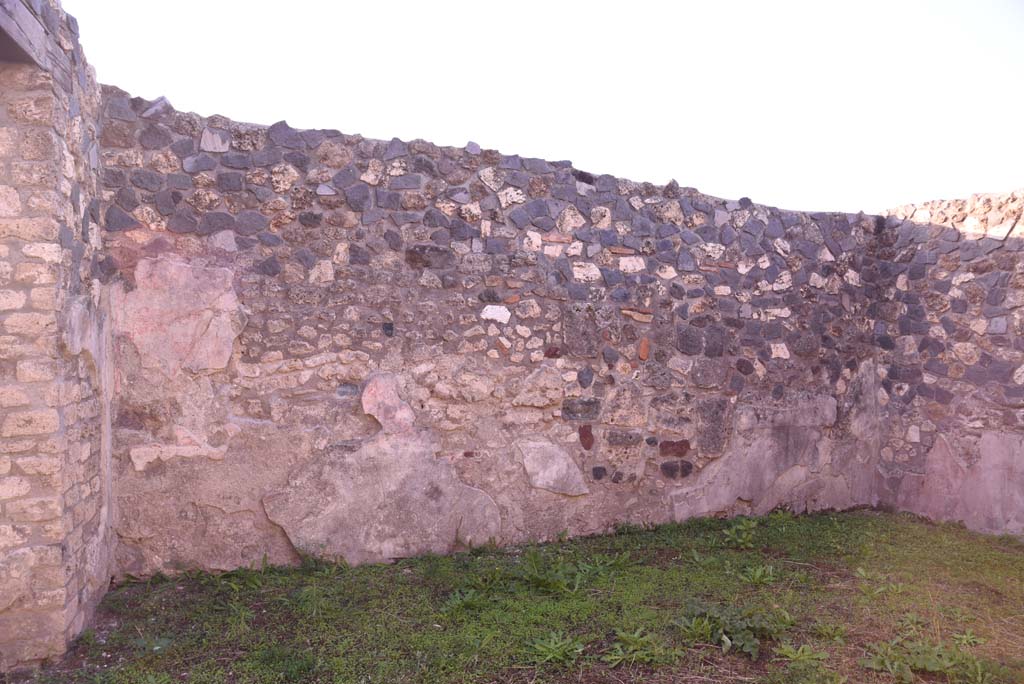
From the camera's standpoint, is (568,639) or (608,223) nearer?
→ (568,639)

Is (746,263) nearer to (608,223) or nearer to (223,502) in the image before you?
(608,223)

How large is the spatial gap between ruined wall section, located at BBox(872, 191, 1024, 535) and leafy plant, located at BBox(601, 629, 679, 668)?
3.09 m

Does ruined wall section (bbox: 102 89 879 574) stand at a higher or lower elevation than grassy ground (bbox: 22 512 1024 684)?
higher

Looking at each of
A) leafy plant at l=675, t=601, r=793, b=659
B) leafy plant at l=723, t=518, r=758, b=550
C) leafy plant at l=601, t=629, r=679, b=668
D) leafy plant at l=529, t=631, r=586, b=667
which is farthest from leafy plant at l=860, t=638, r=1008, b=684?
leafy plant at l=723, t=518, r=758, b=550

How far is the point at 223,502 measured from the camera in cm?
367

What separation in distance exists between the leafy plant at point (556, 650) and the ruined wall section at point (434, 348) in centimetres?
118

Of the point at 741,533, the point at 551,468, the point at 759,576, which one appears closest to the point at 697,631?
the point at 759,576

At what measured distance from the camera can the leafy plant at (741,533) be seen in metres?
4.45

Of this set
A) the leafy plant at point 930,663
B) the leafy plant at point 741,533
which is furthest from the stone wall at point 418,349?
the leafy plant at point 930,663

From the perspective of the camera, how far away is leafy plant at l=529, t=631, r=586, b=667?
2.92 metres

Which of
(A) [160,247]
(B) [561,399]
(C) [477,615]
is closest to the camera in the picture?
(C) [477,615]

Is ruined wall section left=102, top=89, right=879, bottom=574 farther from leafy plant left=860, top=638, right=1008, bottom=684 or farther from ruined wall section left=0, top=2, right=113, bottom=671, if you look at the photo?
leafy plant left=860, top=638, right=1008, bottom=684

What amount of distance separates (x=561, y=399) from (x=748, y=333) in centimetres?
148

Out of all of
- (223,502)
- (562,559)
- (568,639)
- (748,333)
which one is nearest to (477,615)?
(568,639)
